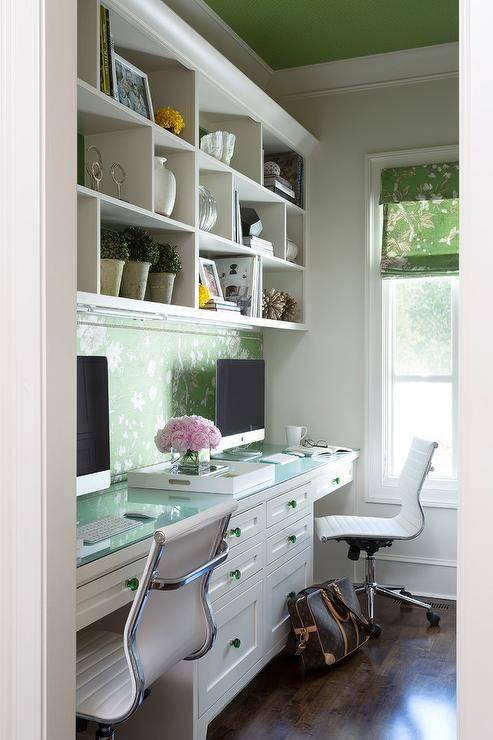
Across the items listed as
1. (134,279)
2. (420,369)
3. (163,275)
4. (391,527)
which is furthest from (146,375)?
(420,369)

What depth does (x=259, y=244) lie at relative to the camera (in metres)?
3.80

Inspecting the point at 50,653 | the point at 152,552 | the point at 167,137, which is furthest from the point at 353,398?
the point at 50,653

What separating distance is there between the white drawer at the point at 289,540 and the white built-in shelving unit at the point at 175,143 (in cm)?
97

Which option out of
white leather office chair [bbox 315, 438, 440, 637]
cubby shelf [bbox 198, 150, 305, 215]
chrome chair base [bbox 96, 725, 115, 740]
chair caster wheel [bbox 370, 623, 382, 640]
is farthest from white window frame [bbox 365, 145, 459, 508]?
chrome chair base [bbox 96, 725, 115, 740]

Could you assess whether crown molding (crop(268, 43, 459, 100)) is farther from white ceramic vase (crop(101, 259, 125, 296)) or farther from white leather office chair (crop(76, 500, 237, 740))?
white leather office chair (crop(76, 500, 237, 740))

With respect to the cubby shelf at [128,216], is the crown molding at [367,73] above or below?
above

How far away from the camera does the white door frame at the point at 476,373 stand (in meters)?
1.05

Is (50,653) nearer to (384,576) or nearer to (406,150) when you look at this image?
(384,576)

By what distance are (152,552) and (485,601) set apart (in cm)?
93

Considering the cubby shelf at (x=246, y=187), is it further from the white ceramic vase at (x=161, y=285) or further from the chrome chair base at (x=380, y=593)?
the chrome chair base at (x=380, y=593)

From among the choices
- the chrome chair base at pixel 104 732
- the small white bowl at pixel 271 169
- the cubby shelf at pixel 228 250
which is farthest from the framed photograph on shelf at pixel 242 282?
the chrome chair base at pixel 104 732

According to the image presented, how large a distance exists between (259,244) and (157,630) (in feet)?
7.44

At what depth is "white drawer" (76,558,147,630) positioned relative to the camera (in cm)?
188

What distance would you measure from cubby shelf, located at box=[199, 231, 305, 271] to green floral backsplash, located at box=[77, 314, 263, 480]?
0.39 meters
